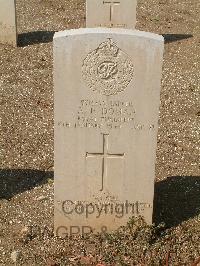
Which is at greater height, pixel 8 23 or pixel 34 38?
pixel 8 23

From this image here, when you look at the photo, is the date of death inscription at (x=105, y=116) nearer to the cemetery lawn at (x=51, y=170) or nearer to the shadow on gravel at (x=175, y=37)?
the cemetery lawn at (x=51, y=170)

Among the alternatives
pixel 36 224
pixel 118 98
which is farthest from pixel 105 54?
pixel 36 224

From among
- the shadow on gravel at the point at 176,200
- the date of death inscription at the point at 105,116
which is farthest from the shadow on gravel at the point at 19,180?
the date of death inscription at the point at 105,116

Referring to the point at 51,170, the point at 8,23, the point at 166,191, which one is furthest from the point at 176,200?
the point at 8,23

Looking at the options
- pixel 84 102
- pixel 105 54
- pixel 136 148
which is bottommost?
pixel 136 148

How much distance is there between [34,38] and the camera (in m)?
10.6

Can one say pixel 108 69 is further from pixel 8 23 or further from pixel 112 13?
pixel 8 23

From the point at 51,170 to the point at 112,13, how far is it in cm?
467

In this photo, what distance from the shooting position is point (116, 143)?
452 centimetres

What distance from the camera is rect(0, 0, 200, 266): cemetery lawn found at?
4.63 metres

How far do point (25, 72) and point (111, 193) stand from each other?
4724mm

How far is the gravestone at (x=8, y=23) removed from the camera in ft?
32.8

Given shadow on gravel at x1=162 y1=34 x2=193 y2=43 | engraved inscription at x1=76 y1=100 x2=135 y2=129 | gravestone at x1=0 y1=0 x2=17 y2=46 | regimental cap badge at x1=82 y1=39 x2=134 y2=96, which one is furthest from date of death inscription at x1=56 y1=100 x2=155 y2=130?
Answer: shadow on gravel at x1=162 y1=34 x2=193 y2=43

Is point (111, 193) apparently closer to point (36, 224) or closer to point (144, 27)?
point (36, 224)
